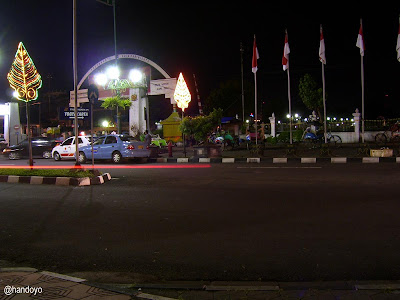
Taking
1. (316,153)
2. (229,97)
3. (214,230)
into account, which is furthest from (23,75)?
(229,97)

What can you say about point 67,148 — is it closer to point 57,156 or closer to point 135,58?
point 57,156

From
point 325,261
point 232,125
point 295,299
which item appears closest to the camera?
point 295,299

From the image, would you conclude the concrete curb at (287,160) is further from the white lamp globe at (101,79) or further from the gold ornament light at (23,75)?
the white lamp globe at (101,79)

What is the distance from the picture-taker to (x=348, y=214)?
6219 millimetres

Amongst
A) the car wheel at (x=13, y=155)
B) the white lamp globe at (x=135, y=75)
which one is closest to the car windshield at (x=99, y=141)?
the car wheel at (x=13, y=155)

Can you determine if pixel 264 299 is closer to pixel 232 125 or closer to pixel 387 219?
pixel 387 219

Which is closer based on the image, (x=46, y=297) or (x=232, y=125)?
(x=46, y=297)

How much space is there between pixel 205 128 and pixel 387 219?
13206 mm

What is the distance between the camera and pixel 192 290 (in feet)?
11.7

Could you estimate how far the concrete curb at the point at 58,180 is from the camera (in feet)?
34.6

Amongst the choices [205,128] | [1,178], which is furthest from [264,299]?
[205,128]

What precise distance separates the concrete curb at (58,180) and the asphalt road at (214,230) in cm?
118

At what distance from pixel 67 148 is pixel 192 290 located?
1874 cm

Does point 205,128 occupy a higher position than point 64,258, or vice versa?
point 205,128
